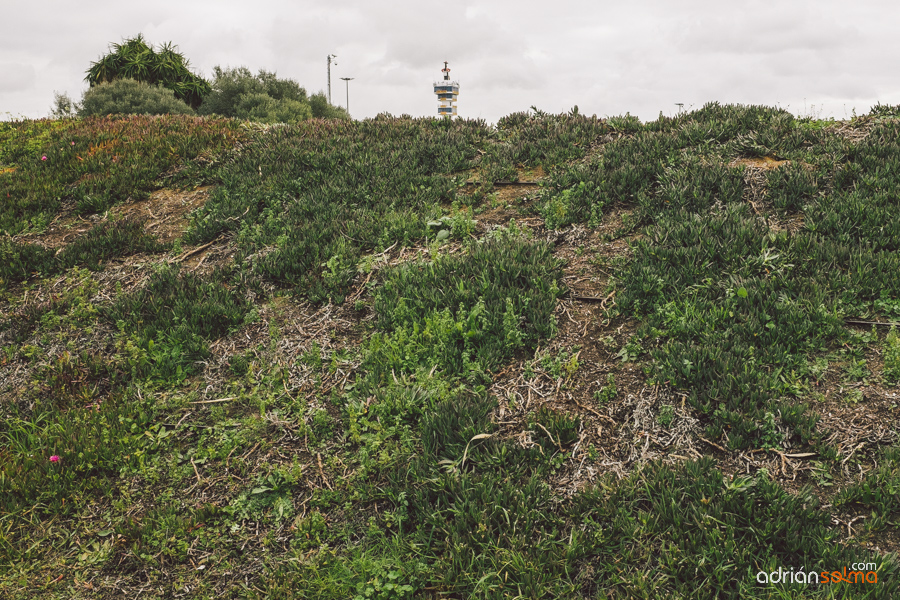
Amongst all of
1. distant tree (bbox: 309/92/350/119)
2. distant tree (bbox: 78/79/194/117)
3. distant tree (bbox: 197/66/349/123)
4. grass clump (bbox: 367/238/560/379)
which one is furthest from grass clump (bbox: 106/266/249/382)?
distant tree (bbox: 309/92/350/119)

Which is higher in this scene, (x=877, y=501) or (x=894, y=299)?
(x=894, y=299)

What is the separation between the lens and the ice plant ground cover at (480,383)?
11.3 ft

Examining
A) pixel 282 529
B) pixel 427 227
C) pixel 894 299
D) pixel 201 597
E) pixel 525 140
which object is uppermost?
pixel 525 140

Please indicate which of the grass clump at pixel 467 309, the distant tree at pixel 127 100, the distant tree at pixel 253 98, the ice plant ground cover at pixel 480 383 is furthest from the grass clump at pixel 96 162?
the distant tree at pixel 253 98

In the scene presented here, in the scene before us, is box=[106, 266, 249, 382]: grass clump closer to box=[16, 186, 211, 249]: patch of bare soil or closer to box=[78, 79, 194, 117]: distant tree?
box=[16, 186, 211, 249]: patch of bare soil

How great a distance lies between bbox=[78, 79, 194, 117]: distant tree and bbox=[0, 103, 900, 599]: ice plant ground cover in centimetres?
1907

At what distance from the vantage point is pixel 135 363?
5.55 m

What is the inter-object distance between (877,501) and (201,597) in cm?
431

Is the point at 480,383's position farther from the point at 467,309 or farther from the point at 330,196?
the point at 330,196

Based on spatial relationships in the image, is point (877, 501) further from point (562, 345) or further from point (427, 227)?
point (427, 227)

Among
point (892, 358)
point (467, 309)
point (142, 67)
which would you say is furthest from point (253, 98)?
point (892, 358)

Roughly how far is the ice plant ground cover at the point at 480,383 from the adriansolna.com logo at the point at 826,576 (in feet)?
0.13

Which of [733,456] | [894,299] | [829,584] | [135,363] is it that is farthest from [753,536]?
[135,363]

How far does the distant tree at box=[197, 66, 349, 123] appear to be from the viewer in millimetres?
30234
